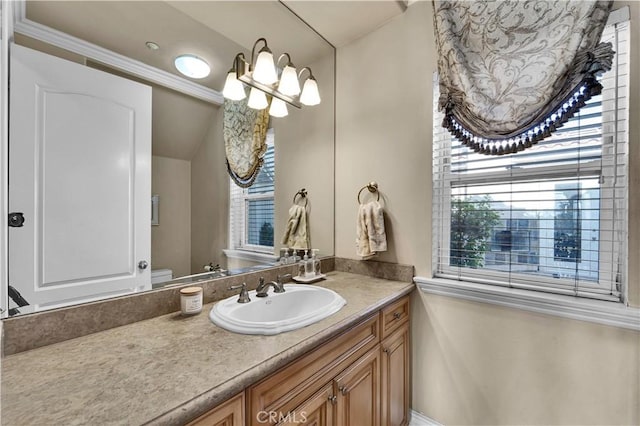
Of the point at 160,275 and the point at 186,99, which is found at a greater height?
the point at 186,99

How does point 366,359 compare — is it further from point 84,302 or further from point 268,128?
point 268,128

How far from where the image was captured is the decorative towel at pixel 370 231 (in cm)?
162

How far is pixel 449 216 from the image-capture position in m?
1.53

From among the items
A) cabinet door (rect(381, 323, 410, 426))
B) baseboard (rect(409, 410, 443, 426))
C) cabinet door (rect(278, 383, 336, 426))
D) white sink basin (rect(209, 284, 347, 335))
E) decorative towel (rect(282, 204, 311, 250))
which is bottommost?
baseboard (rect(409, 410, 443, 426))

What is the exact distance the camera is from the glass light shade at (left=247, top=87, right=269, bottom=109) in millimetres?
1468

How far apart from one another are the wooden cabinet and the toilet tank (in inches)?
24.4

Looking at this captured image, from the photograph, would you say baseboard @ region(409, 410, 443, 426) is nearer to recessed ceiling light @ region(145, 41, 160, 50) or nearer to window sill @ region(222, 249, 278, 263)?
window sill @ region(222, 249, 278, 263)

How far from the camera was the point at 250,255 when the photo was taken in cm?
148

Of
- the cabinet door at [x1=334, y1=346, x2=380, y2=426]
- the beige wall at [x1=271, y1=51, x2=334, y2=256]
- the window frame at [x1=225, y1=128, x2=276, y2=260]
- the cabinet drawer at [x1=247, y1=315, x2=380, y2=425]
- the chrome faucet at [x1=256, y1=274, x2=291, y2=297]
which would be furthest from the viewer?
the beige wall at [x1=271, y1=51, x2=334, y2=256]

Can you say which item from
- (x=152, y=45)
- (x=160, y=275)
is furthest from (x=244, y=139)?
(x=160, y=275)

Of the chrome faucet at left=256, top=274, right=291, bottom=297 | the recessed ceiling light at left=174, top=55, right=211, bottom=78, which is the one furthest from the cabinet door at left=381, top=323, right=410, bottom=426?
the recessed ceiling light at left=174, top=55, right=211, bottom=78

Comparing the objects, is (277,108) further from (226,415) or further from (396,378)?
(396,378)

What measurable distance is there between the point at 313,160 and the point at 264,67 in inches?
26.5

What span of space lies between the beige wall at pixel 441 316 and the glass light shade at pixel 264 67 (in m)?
0.65
